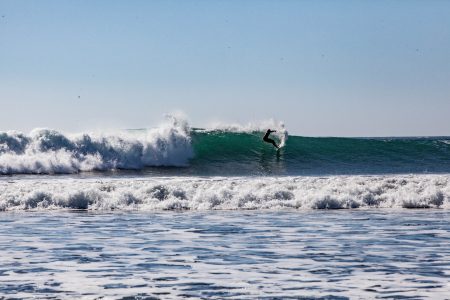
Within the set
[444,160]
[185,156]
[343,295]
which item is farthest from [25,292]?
[444,160]

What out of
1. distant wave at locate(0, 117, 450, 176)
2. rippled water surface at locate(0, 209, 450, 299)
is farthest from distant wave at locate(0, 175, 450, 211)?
distant wave at locate(0, 117, 450, 176)

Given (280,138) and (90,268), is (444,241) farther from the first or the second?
(280,138)

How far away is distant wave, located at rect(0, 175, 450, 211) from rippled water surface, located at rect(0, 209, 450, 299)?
135 inches

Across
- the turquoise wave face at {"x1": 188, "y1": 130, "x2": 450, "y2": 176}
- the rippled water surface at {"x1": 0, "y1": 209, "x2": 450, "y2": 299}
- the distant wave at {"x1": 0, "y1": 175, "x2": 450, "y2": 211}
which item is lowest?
the rippled water surface at {"x1": 0, "y1": 209, "x2": 450, "y2": 299}

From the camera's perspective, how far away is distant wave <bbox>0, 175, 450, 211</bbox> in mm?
21828

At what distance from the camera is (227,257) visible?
12.0 m

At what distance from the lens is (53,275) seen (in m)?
10.6

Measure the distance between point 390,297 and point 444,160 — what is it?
3708 cm

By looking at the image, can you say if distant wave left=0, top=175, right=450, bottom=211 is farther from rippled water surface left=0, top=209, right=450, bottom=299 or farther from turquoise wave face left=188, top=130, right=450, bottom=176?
turquoise wave face left=188, top=130, right=450, bottom=176

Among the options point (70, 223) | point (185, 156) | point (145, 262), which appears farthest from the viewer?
point (185, 156)

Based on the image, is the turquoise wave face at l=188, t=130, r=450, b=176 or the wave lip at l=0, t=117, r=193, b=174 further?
the wave lip at l=0, t=117, r=193, b=174

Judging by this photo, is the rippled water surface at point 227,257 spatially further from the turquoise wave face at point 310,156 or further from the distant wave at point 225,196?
A: the turquoise wave face at point 310,156

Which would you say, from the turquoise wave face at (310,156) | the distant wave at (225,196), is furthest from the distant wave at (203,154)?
the distant wave at (225,196)

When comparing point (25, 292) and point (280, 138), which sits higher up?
point (280, 138)
